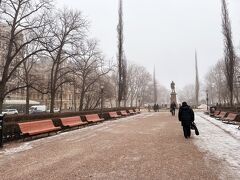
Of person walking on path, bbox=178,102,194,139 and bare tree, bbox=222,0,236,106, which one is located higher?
bare tree, bbox=222,0,236,106

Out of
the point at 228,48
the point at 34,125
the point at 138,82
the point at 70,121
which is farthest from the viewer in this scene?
the point at 138,82

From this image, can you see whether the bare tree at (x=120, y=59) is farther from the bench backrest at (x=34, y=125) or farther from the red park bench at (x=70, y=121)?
the bench backrest at (x=34, y=125)

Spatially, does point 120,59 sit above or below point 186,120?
above

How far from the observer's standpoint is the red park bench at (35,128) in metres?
14.6

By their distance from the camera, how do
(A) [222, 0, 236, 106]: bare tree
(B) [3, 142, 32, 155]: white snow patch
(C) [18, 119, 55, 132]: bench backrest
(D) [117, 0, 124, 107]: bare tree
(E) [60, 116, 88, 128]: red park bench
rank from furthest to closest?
(D) [117, 0, 124, 107]: bare tree, (A) [222, 0, 236, 106]: bare tree, (E) [60, 116, 88, 128]: red park bench, (C) [18, 119, 55, 132]: bench backrest, (B) [3, 142, 32, 155]: white snow patch

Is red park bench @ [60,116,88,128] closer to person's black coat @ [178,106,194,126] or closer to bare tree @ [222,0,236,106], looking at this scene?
person's black coat @ [178,106,194,126]

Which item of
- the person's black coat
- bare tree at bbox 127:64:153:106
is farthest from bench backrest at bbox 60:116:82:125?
bare tree at bbox 127:64:153:106

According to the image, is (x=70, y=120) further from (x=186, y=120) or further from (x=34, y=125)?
(x=186, y=120)

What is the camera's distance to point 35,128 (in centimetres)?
1602

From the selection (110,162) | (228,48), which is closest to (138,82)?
(228,48)

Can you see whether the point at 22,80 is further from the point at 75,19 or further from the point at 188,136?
the point at 188,136

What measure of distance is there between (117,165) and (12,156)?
3792 millimetres

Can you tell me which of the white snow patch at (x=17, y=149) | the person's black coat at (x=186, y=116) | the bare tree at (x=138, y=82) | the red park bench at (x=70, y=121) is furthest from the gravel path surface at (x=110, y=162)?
the bare tree at (x=138, y=82)

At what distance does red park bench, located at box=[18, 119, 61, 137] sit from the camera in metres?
14.6
